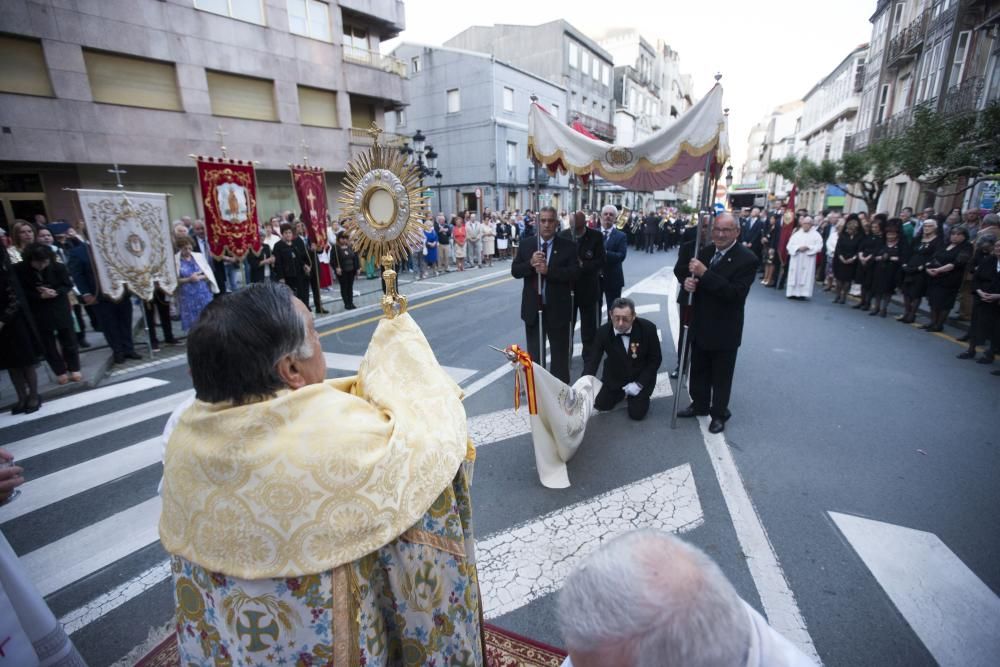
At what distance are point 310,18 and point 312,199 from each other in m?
13.1

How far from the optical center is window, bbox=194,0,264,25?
15.5 metres

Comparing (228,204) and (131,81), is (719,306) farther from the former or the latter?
(131,81)

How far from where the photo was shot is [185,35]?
14.9 metres

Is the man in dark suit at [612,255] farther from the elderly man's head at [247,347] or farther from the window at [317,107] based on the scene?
the window at [317,107]

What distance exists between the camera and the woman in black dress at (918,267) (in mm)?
7980

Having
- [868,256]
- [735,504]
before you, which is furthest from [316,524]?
[868,256]

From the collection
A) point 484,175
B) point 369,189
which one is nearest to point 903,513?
point 369,189

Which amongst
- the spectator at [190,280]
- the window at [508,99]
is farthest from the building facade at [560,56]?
the spectator at [190,280]

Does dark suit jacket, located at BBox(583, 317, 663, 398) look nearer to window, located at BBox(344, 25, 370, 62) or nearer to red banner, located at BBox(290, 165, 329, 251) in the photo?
red banner, located at BBox(290, 165, 329, 251)

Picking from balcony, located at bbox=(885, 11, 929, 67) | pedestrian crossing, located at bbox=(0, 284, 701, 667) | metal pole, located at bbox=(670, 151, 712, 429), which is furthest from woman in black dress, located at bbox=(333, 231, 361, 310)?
balcony, located at bbox=(885, 11, 929, 67)

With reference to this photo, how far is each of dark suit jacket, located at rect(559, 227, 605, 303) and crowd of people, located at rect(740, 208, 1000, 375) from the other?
2649 mm

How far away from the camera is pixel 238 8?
1617cm

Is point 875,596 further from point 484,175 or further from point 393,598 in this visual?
point 484,175

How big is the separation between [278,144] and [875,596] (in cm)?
1986
